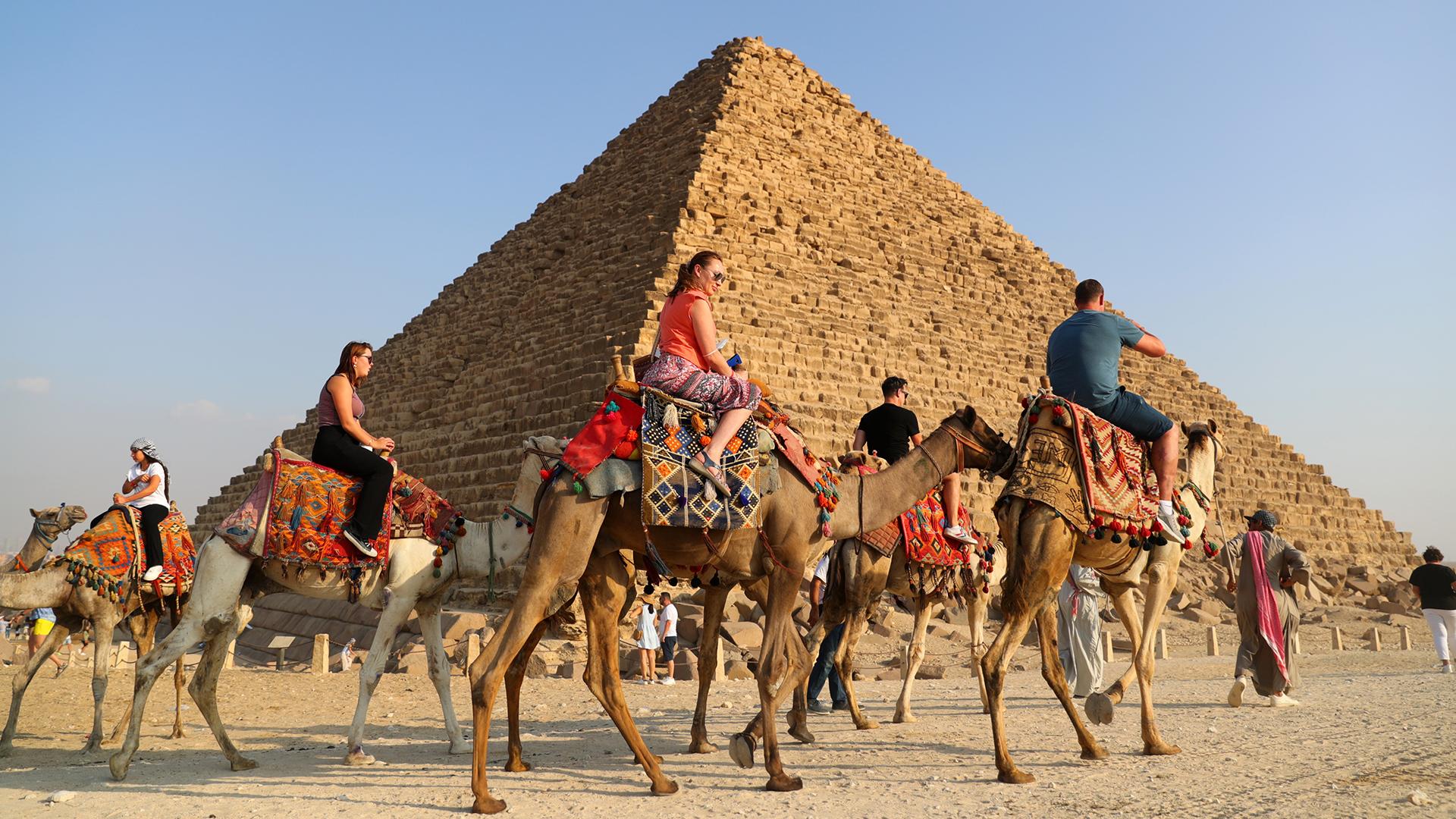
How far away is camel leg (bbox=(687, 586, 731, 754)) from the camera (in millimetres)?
6379

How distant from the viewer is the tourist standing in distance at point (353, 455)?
6250 millimetres

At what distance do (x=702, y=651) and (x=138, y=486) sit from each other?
167 inches

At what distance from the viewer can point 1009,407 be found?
31.5 metres

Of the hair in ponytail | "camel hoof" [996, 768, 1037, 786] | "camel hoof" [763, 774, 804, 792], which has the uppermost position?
the hair in ponytail

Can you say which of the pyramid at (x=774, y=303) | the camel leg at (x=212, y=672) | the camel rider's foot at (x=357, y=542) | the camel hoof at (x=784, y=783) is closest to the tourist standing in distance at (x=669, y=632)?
the camel leg at (x=212, y=672)

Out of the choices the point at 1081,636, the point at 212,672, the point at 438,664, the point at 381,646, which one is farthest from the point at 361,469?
the point at 1081,636

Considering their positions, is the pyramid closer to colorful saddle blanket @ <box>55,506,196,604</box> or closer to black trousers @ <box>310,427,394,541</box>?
colorful saddle blanket @ <box>55,506,196,604</box>

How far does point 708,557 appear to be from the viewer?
17.2ft

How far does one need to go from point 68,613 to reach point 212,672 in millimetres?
1972

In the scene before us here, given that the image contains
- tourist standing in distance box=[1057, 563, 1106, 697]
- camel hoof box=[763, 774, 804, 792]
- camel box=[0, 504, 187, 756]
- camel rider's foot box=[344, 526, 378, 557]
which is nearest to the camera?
camel hoof box=[763, 774, 804, 792]

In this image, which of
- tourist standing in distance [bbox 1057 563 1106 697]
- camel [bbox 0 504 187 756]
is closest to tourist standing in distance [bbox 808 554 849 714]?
tourist standing in distance [bbox 1057 563 1106 697]

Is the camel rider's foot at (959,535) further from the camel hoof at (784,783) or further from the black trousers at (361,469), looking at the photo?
the black trousers at (361,469)

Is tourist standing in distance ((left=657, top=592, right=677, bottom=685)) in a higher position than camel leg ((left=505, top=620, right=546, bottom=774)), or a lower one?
higher

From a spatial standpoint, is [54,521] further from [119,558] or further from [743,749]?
[743,749]
